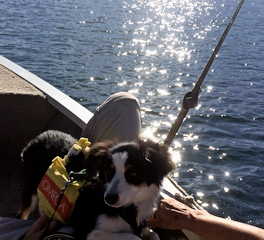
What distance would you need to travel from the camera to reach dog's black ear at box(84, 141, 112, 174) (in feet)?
7.27

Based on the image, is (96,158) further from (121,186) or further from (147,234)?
(147,234)

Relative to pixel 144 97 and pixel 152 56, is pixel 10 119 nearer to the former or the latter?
pixel 144 97

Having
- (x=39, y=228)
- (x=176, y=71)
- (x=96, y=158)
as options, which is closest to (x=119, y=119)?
(x=96, y=158)

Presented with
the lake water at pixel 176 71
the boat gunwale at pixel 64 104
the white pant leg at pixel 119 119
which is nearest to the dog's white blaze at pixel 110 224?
the white pant leg at pixel 119 119

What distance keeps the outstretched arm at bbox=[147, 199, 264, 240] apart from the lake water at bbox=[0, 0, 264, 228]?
2.86 m

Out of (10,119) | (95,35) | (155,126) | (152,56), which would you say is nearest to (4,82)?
(10,119)

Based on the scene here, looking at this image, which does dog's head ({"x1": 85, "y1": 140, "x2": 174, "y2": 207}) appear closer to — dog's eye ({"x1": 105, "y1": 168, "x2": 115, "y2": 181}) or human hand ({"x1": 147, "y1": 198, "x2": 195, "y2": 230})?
dog's eye ({"x1": 105, "y1": 168, "x2": 115, "y2": 181})

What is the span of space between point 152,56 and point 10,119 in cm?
957

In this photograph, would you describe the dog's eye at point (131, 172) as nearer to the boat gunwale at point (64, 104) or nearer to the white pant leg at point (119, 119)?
the white pant leg at point (119, 119)

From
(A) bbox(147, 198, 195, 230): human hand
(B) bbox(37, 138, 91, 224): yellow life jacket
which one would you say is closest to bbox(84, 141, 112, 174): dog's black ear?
(B) bbox(37, 138, 91, 224): yellow life jacket

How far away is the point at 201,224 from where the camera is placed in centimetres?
215

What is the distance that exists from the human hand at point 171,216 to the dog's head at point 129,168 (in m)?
0.12

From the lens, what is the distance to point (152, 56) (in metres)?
12.8

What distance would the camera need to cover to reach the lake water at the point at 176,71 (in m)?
5.79
